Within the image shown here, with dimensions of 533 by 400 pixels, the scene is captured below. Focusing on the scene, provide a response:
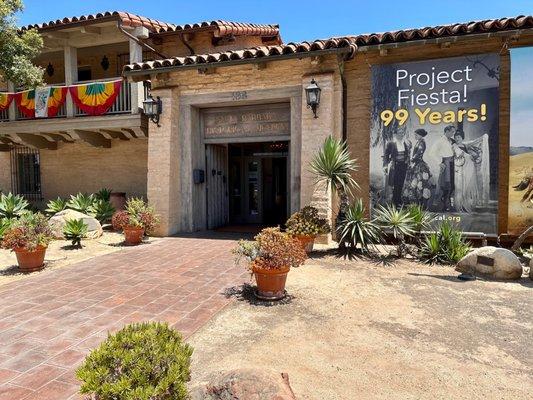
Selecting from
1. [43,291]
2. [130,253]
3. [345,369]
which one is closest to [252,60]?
[130,253]

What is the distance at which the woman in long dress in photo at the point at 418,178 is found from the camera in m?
8.22

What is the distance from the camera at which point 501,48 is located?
25.3ft

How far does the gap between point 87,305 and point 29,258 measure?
269 centimetres

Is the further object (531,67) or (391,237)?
(391,237)

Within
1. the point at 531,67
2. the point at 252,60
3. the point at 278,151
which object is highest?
the point at 252,60

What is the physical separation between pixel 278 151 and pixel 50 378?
9.97 metres

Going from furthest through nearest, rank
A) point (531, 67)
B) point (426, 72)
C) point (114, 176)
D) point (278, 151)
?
point (114, 176) → point (278, 151) → point (426, 72) → point (531, 67)

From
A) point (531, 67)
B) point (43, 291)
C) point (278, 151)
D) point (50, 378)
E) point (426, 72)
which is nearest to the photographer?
point (50, 378)

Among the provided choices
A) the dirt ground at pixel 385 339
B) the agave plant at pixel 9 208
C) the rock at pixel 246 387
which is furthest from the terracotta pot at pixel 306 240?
the agave plant at pixel 9 208

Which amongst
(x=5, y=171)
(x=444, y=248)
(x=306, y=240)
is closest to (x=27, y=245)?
(x=306, y=240)

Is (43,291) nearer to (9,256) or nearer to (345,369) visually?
(9,256)

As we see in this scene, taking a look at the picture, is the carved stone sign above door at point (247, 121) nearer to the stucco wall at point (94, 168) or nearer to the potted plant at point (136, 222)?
the potted plant at point (136, 222)

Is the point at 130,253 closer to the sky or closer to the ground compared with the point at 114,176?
closer to the ground

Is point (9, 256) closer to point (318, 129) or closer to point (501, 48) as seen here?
point (318, 129)
